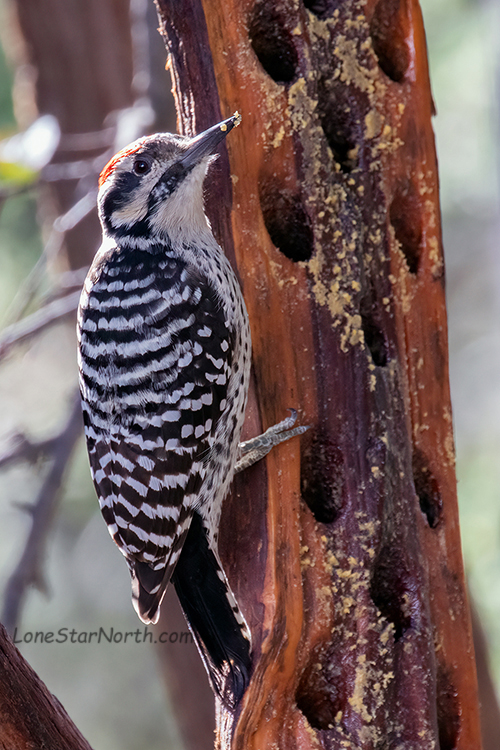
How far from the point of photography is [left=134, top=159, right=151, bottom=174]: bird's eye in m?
1.67

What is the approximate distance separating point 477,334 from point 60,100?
375 centimetres

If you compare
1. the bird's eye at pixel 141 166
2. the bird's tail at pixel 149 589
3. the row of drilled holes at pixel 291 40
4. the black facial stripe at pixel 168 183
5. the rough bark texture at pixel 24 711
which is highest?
the row of drilled holes at pixel 291 40

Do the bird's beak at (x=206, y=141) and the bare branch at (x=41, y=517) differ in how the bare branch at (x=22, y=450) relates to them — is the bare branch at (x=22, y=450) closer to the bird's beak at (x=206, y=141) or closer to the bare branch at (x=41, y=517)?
the bare branch at (x=41, y=517)

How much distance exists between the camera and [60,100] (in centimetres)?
297

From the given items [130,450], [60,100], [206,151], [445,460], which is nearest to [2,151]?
[60,100]

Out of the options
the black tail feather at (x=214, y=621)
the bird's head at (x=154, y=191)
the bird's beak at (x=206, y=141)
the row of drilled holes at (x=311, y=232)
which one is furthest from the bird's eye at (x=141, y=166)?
the black tail feather at (x=214, y=621)

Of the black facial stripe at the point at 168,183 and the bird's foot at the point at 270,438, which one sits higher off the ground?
the black facial stripe at the point at 168,183

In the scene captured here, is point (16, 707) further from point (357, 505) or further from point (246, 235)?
point (246, 235)

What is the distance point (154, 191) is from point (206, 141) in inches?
10.1

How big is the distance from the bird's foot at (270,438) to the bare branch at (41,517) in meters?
0.89

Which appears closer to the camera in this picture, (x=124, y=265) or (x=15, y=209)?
(x=124, y=265)

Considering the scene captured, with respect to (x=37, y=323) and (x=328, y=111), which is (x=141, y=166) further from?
(x=37, y=323)

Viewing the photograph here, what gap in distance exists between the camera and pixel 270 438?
1.46 metres

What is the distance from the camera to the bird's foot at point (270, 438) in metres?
1.46
